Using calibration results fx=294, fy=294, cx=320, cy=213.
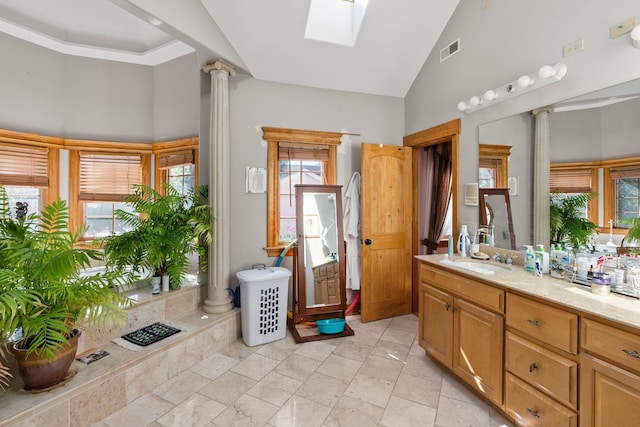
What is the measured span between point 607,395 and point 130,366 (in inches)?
106

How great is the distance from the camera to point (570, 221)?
2.04 m

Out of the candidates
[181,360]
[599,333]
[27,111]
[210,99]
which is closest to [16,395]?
[181,360]

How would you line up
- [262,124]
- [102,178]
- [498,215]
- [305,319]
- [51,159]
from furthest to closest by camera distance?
[102,178] < [51,159] < [262,124] < [305,319] < [498,215]

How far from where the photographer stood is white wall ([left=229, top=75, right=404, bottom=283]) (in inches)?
128

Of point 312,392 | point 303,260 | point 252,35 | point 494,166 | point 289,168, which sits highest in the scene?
point 252,35

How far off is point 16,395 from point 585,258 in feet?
11.0

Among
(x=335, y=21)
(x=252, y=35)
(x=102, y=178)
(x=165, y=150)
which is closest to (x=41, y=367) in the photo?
(x=252, y=35)

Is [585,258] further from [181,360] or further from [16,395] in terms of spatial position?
[16,395]

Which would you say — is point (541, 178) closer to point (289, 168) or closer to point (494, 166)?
point (494, 166)

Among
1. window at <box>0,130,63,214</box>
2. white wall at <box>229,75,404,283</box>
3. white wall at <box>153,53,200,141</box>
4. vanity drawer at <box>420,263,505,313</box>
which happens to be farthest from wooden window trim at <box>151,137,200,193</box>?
vanity drawer at <box>420,263,505,313</box>

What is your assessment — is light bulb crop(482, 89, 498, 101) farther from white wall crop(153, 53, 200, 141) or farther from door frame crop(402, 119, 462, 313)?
white wall crop(153, 53, 200, 141)

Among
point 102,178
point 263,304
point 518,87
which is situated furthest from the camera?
point 102,178

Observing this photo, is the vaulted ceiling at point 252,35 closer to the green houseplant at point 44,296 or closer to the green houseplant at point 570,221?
the green houseplant at point 44,296

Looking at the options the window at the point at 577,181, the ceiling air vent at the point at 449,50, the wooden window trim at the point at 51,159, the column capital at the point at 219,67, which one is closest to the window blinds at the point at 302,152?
the column capital at the point at 219,67
